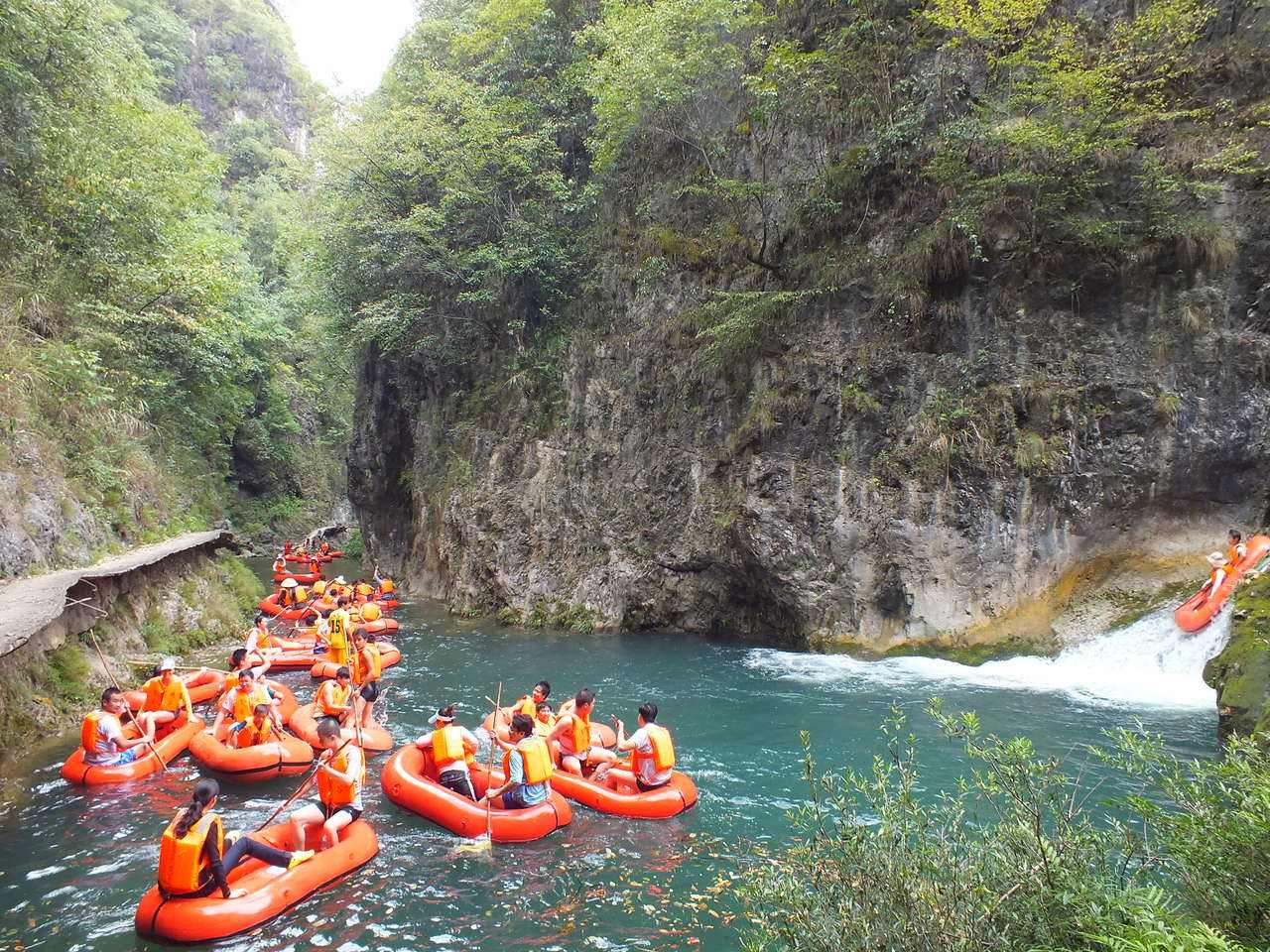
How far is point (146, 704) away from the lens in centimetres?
945

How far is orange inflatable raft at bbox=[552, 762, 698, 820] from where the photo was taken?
7375 mm

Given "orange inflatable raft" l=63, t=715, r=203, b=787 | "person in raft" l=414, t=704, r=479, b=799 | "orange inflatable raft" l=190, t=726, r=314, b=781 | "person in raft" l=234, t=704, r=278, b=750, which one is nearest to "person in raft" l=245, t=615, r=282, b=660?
"orange inflatable raft" l=63, t=715, r=203, b=787

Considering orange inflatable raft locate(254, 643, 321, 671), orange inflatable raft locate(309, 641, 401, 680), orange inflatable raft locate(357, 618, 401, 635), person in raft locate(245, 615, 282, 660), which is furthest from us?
orange inflatable raft locate(357, 618, 401, 635)

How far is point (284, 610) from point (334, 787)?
12231 mm

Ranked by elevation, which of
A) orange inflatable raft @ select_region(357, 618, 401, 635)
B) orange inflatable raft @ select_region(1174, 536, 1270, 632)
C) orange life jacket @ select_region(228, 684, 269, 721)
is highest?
orange inflatable raft @ select_region(1174, 536, 1270, 632)

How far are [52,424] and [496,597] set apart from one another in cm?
985

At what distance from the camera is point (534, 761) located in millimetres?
7242

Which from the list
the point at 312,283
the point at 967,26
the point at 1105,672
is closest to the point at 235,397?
the point at 312,283

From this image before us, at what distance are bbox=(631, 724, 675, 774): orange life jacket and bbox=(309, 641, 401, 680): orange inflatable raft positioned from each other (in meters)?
7.00

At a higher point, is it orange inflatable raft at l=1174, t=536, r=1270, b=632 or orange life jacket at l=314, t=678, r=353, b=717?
orange inflatable raft at l=1174, t=536, r=1270, b=632

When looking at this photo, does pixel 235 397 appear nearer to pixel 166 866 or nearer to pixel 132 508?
pixel 132 508

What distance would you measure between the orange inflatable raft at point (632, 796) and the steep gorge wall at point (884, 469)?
6378mm

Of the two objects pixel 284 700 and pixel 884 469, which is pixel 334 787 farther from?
pixel 884 469

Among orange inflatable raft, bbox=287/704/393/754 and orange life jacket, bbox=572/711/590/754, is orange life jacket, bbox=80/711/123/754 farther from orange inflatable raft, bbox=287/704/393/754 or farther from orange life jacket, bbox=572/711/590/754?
orange life jacket, bbox=572/711/590/754
